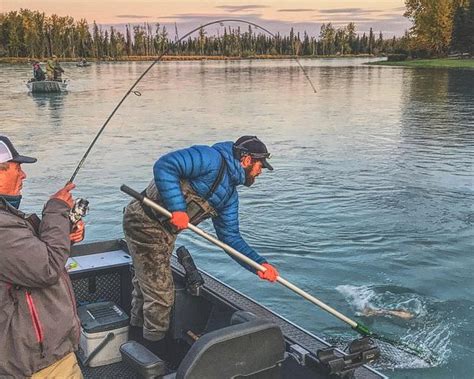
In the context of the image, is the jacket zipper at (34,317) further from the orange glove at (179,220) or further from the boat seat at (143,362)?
the orange glove at (179,220)

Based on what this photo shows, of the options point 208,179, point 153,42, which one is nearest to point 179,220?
Answer: point 208,179

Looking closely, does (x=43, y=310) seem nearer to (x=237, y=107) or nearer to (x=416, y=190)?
(x=416, y=190)

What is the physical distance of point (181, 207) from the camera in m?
3.92

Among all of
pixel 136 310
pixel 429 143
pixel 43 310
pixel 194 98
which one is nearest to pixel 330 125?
pixel 429 143

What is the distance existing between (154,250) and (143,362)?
119 centimetres

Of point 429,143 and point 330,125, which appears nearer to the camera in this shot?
point 429,143

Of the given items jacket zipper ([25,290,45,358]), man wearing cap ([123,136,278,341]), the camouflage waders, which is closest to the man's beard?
man wearing cap ([123,136,278,341])

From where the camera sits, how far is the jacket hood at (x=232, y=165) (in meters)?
4.17

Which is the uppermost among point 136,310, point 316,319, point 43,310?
point 43,310

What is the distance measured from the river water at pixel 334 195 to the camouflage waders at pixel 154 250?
6.81ft

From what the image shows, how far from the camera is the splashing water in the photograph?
18.4 feet

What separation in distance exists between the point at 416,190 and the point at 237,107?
1558 centimetres

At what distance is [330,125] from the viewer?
21.3m

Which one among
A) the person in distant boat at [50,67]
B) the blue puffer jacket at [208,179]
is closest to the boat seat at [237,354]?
the blue puffer jacket at [208,179]
